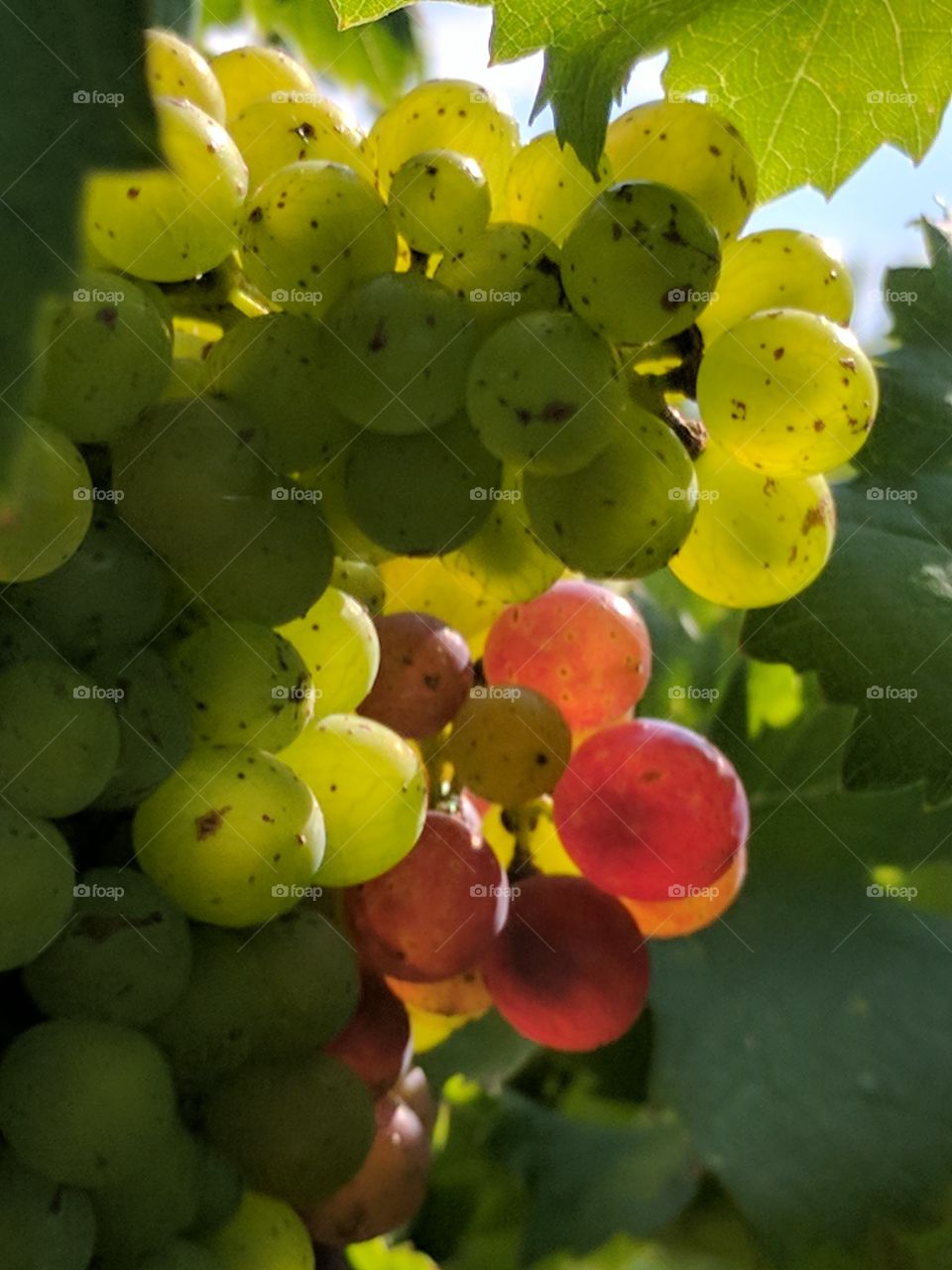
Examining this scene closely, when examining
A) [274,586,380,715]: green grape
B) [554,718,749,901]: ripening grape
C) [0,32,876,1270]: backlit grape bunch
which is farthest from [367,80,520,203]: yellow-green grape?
[554,718,749,901]: ripening grape

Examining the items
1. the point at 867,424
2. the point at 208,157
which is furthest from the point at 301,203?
the point at 867,424

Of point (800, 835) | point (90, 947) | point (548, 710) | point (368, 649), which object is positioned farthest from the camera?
point (800, 835)

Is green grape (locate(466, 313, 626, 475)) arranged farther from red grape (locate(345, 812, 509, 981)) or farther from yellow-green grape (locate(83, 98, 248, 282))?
red grape (locate(345, 812, 509, 981))

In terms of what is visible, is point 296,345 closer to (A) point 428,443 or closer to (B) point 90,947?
(A) point 428,443

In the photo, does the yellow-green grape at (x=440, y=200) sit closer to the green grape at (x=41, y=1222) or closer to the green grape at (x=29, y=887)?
the green grape at (x=29, y=887)

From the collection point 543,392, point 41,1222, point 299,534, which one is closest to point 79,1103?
point 41,1222

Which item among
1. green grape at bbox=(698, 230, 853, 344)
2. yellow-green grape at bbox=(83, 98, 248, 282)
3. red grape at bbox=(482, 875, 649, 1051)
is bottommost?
red grape at bbox=(482, 875, 649, 1051)
